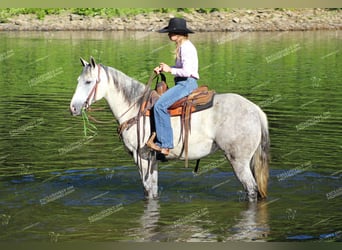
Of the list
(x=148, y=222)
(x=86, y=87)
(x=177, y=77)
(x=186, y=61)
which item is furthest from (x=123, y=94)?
(x=148, y=222)

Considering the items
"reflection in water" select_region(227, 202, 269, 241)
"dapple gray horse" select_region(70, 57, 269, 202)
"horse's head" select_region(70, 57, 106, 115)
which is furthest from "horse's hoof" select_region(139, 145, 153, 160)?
"reflection in water" select_region(227, 202, 269, 241)

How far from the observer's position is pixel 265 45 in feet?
158

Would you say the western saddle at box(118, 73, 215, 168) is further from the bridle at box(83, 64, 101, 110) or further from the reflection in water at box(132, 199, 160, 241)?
the reflection in water at box(132, 199, 160, 241)

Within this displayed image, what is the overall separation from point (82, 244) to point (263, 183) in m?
3.79

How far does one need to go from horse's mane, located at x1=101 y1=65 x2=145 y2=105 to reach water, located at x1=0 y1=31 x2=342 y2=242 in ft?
6.37

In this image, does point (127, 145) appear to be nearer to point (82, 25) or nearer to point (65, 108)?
point (65, 108)

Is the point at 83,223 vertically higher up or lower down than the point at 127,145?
lower down

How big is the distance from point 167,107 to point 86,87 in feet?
4.71

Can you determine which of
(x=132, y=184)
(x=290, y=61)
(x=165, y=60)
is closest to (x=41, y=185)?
(x=132, y=184)

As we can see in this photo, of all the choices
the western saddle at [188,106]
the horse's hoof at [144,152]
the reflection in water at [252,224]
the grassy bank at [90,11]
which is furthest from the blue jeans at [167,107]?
the grassy bank at [90,11]

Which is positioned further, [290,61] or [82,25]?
[82,25]

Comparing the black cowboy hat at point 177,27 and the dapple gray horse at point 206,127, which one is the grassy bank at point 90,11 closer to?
the dapple gray horse at point 206,127

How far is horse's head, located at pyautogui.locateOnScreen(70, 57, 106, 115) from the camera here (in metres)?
13.5

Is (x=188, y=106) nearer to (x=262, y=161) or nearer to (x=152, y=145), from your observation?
(x=152, y=145)
